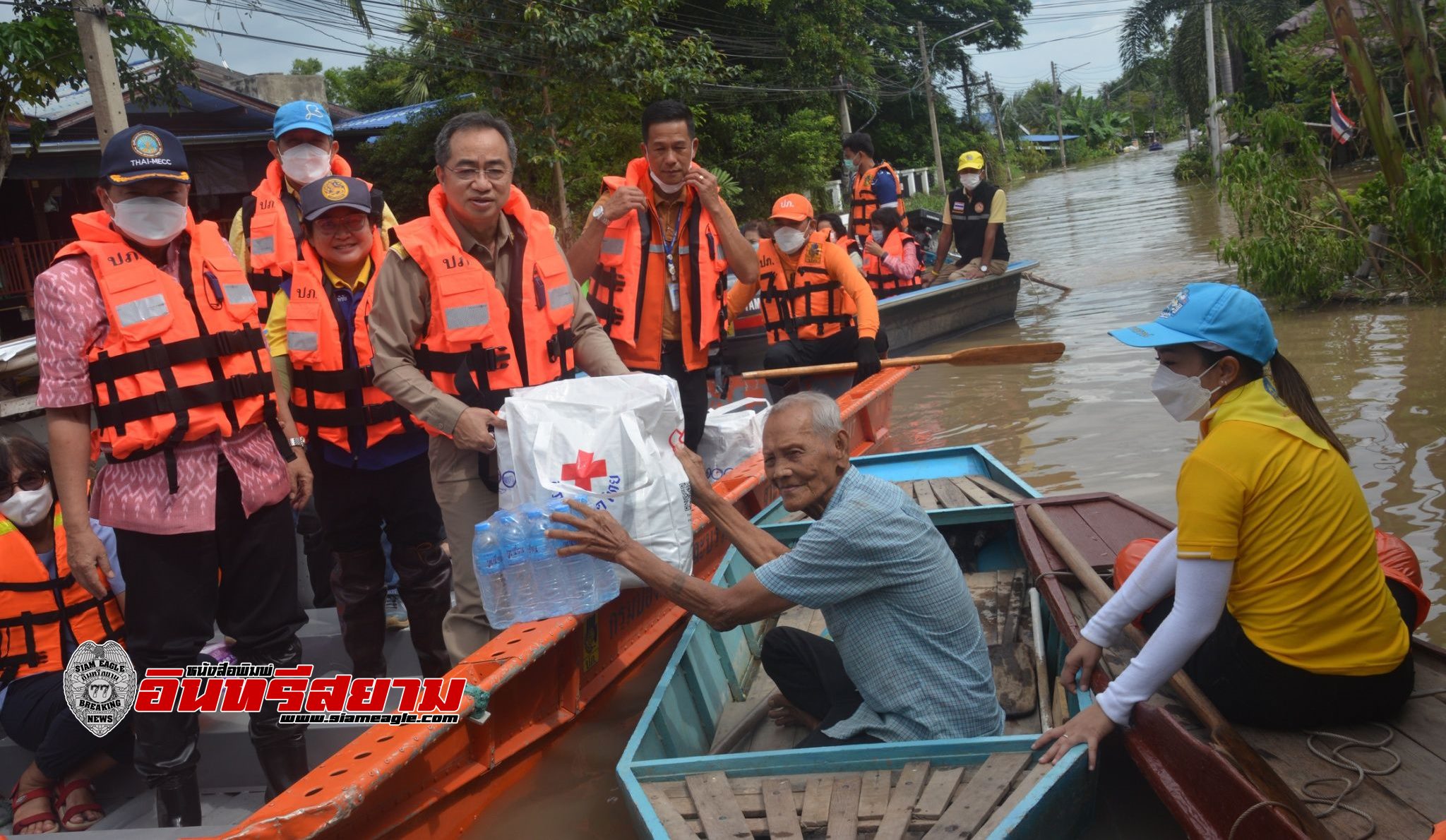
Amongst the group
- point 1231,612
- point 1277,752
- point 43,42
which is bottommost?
point 1277,752

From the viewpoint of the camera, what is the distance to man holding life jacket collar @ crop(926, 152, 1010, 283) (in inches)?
489

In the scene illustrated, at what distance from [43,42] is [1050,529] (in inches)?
325

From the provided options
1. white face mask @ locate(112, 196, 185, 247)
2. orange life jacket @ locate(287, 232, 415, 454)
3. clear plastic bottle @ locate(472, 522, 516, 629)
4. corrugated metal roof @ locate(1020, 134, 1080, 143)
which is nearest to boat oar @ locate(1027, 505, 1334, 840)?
clear plastic bottle @ locate(472, 522, 516, 629)

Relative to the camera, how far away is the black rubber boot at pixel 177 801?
313cm

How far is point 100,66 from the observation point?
787 cm

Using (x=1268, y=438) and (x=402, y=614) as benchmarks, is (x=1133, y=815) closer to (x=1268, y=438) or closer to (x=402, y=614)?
(x=1268, y=438)

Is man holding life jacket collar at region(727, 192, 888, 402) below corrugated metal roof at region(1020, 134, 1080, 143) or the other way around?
below

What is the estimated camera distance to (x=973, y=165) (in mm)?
12258

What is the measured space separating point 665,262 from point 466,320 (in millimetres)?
1481

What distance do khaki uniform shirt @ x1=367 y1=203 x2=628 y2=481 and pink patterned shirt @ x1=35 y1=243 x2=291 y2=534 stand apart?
20.1 inches

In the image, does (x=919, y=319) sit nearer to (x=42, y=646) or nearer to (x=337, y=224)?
(x=337, y=224)

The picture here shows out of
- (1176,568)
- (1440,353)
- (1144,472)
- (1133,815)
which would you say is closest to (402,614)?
(1133,815)

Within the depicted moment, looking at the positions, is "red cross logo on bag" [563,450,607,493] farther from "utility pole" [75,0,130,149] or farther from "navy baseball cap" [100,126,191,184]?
"utility pole" [75,0,130,149]

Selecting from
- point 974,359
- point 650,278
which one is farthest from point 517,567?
point 974,359
